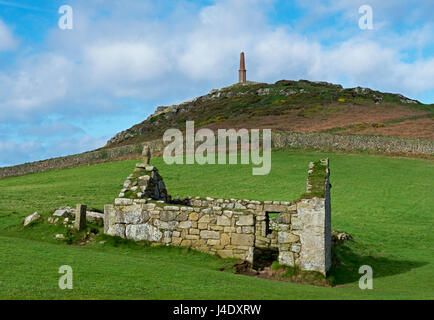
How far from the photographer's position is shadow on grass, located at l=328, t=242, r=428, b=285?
55.7ft

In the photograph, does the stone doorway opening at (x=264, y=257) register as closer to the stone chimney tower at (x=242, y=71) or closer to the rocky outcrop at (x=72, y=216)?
the rocky outcrop at (x=72, y=216)

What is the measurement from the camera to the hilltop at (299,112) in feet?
245

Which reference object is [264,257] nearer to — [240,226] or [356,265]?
[240,226]

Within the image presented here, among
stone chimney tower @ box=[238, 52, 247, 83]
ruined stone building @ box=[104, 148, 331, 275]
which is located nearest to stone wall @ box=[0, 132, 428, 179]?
ruined stone building @ box=[104, 148, 331, 275]

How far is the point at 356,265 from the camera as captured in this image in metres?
19.0

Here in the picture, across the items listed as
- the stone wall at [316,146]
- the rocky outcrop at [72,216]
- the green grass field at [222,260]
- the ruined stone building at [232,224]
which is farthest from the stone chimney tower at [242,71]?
the ruined stone building at [232,224]

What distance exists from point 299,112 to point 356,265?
7986 cm

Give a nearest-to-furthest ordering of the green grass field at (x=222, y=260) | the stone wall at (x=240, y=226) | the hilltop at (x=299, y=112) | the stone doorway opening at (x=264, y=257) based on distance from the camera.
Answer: the green grass field at (x=222, y=260)
the stone wall at (x=240, y=226)
the stone doorway opening at (x=264, y=257)
the hilltop at (x=299, y=112)

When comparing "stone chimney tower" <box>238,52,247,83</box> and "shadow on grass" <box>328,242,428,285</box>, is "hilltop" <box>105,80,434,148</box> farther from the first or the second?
"shadow on grass" <box>328,242,428,285</box>

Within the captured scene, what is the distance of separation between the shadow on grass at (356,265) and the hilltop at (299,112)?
1755 inches

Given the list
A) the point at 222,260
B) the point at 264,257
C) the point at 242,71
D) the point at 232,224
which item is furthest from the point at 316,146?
the point at 242,71

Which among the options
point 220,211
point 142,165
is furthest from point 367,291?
point 142,165

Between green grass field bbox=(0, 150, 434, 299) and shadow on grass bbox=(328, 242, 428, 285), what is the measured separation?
Result: 0.05m

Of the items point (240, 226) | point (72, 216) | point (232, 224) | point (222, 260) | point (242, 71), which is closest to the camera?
point (222, 260)
